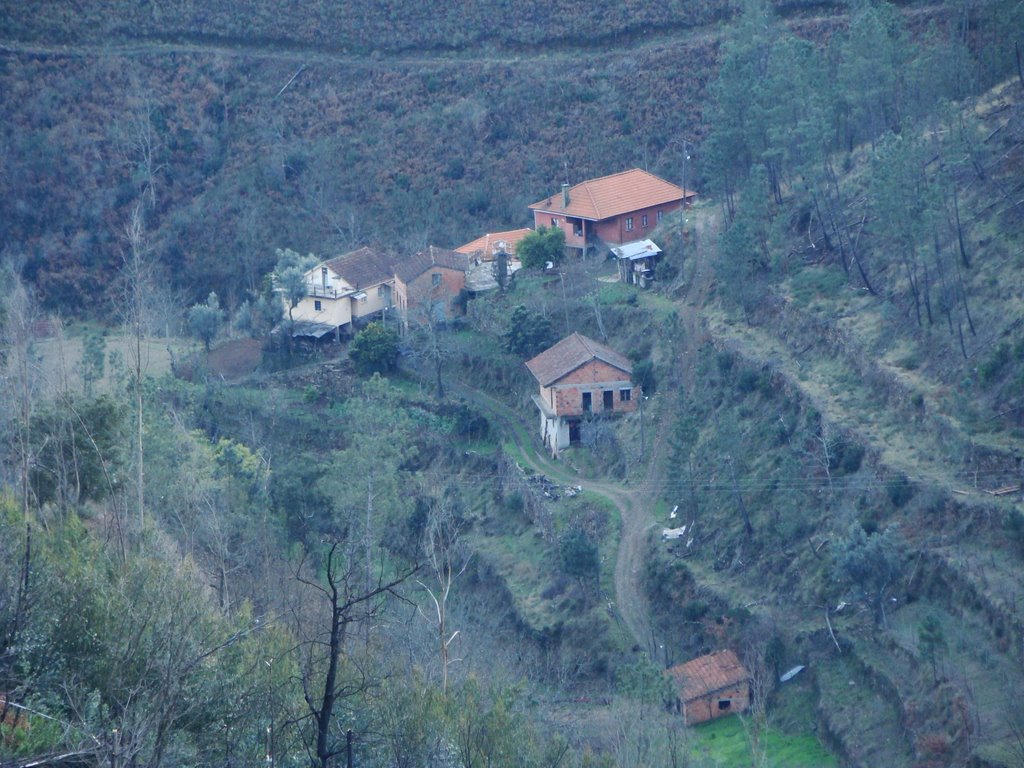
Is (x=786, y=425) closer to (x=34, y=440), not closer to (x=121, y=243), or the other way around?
(x=34, y=440)

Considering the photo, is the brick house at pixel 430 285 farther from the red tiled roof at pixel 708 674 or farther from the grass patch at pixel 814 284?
the red tiled roof at pixel 708 674

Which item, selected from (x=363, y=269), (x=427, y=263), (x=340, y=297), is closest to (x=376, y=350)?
(x=340, y=297)

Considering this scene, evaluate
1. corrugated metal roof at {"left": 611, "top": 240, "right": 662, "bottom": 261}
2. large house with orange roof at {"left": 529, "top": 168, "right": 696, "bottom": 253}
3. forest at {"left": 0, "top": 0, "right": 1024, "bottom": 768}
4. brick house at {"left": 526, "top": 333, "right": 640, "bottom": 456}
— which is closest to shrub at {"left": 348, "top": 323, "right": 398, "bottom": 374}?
forest at {"left": 0, "top": 0, "right": 1024, "bottom": 768}

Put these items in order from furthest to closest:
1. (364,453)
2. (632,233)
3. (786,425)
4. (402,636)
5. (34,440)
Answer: (632,233) → (364,453) → (786,425) → (34,440) → (402,636)

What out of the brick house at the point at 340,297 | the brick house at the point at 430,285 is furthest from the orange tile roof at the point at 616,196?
the brick house at the point at 340,297

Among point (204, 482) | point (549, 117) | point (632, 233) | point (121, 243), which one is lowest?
point (204, 482)

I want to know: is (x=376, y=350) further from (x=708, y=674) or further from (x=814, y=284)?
(x=708, y=674)

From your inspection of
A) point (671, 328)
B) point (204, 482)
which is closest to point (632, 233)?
point (671, 328)

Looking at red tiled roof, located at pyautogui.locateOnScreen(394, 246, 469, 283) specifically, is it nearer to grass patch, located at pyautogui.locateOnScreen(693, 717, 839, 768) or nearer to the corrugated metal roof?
the corrugated metal roof
